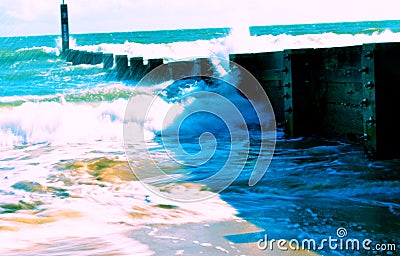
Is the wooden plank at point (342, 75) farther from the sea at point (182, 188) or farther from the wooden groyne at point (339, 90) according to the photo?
the sea at point (182, 188)

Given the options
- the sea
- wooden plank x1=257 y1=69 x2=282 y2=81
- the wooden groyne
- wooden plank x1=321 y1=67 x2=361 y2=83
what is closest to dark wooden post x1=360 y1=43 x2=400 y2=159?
the wooden groyne

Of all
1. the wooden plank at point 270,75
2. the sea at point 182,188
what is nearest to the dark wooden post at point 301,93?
the sea at point 182,188

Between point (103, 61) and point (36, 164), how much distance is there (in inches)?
639

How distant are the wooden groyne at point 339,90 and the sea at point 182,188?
0.60 ft

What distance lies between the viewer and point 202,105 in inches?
397

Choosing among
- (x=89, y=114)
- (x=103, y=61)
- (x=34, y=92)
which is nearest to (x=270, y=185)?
(x=89, y=114)

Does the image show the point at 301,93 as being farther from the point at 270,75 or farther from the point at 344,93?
the point at 270,75

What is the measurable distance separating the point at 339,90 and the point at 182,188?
2.63 m

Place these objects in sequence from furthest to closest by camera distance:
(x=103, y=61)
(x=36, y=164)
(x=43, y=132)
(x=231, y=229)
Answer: (x=103, y=61) < (x=43, y=132) < (x=36, y=164) < (x=231, y=229)

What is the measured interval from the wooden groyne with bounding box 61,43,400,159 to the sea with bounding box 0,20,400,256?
0.18m

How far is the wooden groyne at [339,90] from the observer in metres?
5.96

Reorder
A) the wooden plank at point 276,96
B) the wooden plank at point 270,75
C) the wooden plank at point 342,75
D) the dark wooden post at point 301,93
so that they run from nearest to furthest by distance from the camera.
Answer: the wooden plank at point 342,75, the dark wooden post at point 301,93, the wooden plank at point 270,75, the wooden plank at point 276,96

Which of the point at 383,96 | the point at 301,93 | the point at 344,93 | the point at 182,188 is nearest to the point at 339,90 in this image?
the point at 344,93

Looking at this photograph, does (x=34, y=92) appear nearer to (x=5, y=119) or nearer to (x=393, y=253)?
(x=5, y=119)
